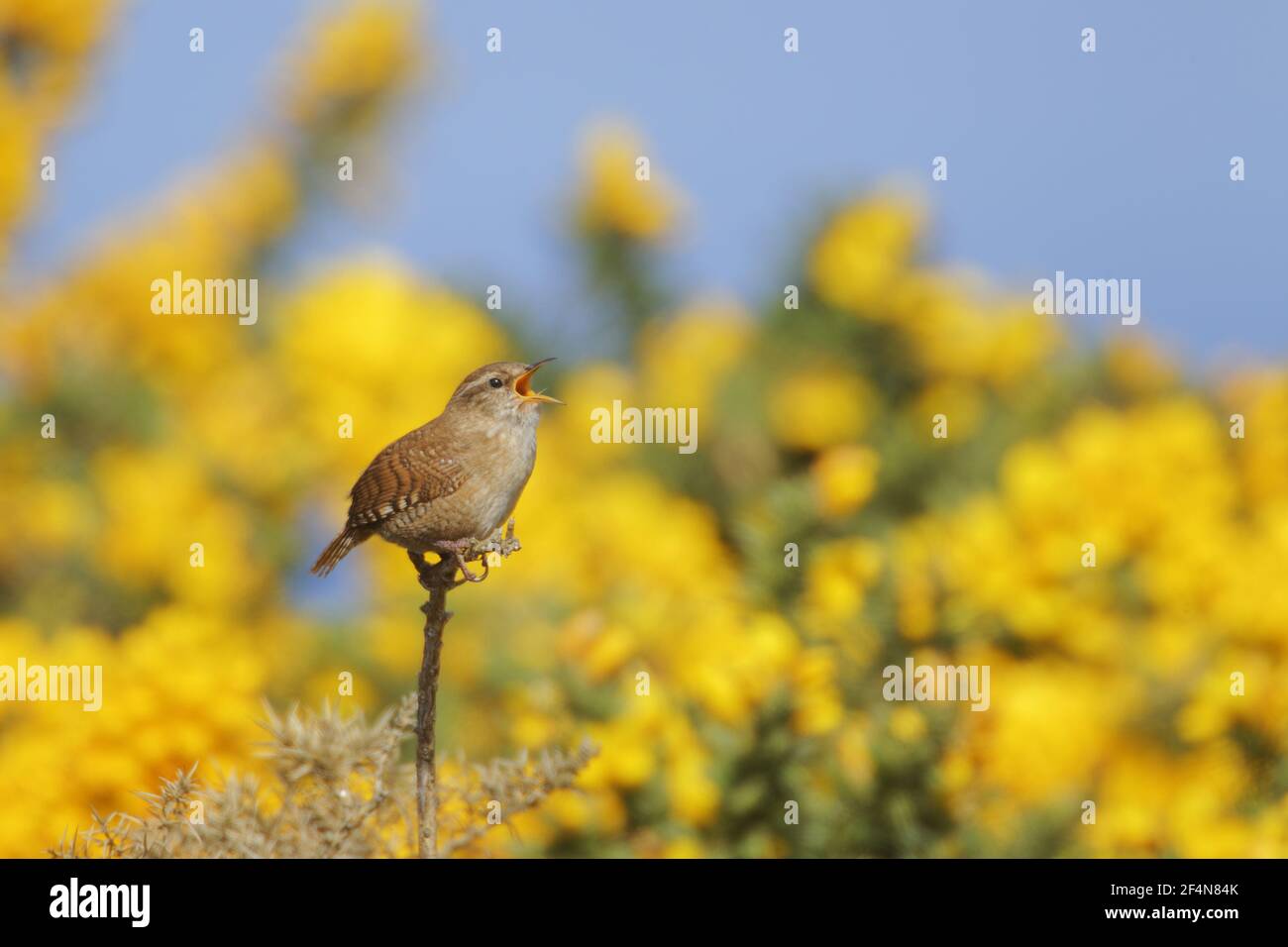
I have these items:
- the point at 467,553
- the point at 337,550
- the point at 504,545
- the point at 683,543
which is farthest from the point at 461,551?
the point at 683,543

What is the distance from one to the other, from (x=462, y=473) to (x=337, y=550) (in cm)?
37

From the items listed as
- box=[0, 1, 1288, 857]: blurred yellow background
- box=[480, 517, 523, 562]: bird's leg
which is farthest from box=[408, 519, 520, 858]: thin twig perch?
box=[0, 1, 1288, 857]: blurred yellow background

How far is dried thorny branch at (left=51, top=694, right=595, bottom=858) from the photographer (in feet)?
7.29

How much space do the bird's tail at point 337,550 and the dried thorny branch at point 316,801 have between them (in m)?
0.23

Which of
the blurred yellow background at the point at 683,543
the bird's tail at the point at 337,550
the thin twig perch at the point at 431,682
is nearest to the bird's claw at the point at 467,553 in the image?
the thin twig perch at the point at 431,682

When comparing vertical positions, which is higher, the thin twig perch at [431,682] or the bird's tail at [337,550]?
the bird's tail at [337,550]

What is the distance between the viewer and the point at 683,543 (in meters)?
5.72

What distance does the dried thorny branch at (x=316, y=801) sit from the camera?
2221mm

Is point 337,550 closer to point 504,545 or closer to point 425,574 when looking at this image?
point 425,574

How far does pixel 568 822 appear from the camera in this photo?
338 cm

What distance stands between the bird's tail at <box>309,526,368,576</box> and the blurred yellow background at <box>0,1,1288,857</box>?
86cm

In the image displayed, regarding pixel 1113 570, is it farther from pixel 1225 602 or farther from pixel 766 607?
pixel 766 607

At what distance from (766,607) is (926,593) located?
1.34 ft

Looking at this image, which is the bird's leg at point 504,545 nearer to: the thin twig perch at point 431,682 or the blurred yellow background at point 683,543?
the thin twig perch at point 431,682
